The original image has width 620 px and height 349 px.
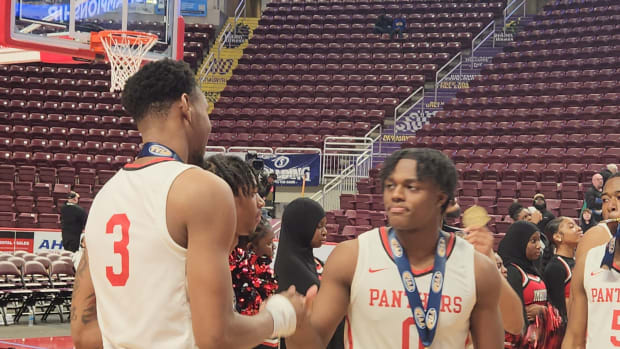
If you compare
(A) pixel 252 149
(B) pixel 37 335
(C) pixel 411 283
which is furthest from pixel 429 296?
(A) pixel 252 149

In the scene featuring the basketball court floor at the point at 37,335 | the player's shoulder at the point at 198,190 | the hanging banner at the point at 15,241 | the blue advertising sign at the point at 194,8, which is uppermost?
the blue advertising sign at the point at 194,8

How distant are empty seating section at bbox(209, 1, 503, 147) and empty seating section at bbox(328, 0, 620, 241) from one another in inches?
63.3

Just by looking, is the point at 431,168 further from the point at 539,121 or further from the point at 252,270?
the point at 539,121

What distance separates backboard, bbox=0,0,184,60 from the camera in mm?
7961

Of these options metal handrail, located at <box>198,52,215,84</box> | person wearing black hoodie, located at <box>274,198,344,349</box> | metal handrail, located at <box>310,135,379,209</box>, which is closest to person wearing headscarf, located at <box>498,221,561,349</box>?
person wearing black hoodie, located at <box>274,198,344,349</box>

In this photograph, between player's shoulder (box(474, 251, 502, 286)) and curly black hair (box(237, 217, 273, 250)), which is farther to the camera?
curly black hair (box(237, 217, 273, 250))

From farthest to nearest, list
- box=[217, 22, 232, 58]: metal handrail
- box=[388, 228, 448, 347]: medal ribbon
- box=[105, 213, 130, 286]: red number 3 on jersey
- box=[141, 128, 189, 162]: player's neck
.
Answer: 1. box=[217, 22, 232, 58]: metal handrail
2. box=[388, 228, 448, 347]: medal ribbon
3. box=[141, 128, 189, 162]: player's neck
4. box=[105, 213, 130, 286]: red number 3 on jersey

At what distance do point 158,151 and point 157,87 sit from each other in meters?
0.19

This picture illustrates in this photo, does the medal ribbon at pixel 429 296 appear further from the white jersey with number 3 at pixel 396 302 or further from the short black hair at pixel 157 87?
the short black hair at pixel 157 87

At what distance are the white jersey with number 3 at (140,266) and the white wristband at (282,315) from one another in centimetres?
27

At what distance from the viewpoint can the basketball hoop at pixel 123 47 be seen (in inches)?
345

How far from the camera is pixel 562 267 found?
6109 mm

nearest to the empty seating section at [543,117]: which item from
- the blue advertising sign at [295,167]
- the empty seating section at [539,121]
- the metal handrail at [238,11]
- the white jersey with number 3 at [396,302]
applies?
the empty seating section at [539,121]

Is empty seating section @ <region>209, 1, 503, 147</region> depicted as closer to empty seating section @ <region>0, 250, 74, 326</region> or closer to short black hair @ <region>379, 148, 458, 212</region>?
empty seating section @ <region>0, 250, 74, 326</region>
